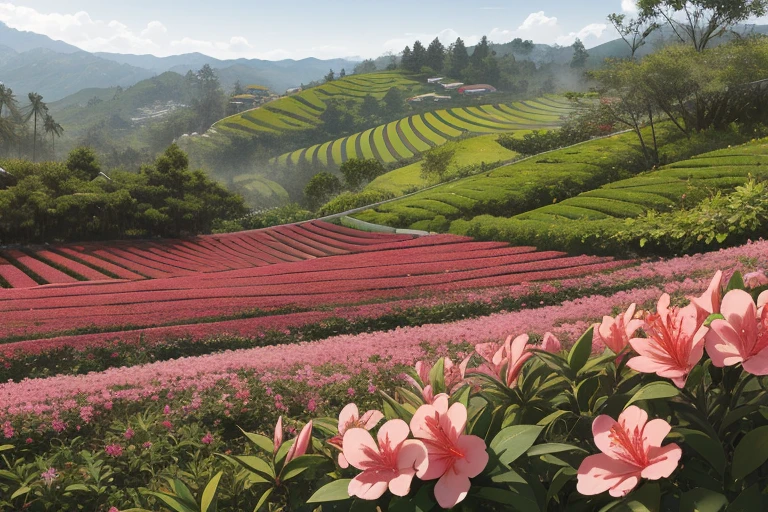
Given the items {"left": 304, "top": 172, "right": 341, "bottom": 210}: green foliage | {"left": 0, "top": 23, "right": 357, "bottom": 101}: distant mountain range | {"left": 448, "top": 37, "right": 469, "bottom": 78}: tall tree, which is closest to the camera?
{"left": 304, "top": 172, "right": 341, "bottom": 210}: green foliage

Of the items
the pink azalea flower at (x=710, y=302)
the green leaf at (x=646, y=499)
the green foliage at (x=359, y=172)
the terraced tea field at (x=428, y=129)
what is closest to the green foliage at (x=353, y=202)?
the green foliage at (x=359, y=172)

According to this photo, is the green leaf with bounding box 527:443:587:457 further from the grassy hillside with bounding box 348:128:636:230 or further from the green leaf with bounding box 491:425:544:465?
the grassy hillside with bounding box 348:128:636:230

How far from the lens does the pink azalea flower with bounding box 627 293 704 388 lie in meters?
0.90

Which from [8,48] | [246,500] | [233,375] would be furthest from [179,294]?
[8,48]

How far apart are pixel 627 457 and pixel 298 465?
1.87 ft

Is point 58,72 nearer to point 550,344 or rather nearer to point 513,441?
point 550,344

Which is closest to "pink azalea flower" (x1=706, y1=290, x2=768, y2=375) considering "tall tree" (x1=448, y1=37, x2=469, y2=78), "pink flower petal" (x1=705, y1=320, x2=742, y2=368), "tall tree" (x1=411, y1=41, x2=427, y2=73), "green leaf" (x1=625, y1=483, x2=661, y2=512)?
"pink flower petal" (x1=705, y1=320, x2=742, y2=368)

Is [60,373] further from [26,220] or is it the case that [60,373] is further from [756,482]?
[756,482]

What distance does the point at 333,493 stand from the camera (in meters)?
0.92

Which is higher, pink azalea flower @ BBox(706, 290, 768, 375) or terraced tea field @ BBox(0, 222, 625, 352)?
pink azalea flower @ BBox(706, 290, 768, 375)

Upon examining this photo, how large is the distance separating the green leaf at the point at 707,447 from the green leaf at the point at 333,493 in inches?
20.3

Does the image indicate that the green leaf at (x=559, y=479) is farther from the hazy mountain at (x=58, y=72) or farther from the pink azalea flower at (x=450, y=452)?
the hazy mountain at (x=58, y=72)

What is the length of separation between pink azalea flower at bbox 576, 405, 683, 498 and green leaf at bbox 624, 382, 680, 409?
75mm

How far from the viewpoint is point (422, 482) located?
0.92 metres
